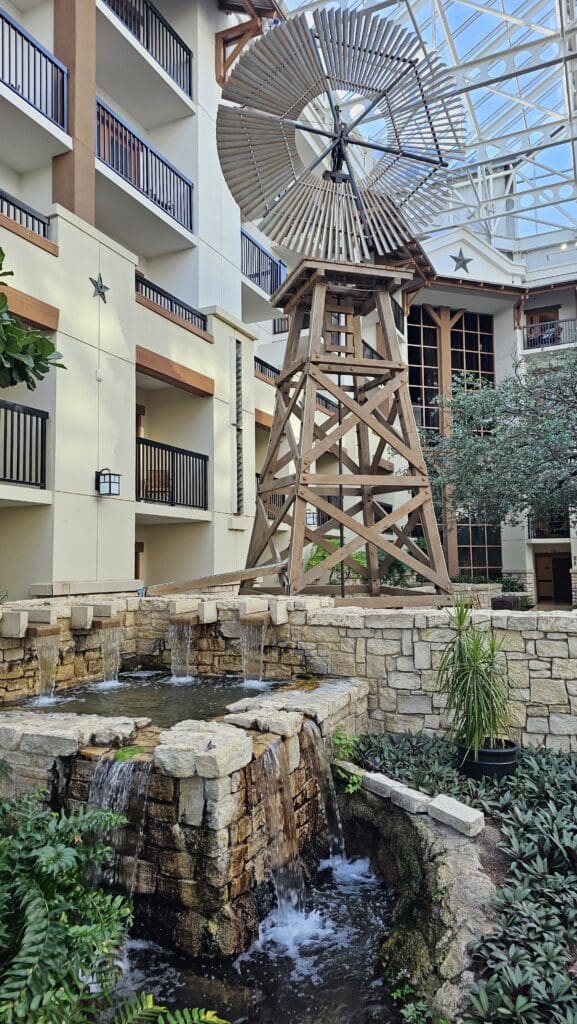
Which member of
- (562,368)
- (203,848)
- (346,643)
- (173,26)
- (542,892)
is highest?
(173,26)

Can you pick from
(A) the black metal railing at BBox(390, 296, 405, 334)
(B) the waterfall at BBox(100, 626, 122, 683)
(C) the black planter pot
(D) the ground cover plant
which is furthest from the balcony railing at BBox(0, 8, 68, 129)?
(A) the black metal railing at BBox(390, 296, 405, 334)

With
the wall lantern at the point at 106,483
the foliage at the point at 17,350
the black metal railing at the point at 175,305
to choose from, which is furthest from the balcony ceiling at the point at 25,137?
the wall lantern at the point at 106,483

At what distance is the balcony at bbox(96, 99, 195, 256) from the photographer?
35.4 feet

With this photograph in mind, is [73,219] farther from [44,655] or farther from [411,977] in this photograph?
[411,977]

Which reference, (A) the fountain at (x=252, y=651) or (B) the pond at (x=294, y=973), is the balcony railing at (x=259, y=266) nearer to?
(A) the fountain at (x=252, y=651)

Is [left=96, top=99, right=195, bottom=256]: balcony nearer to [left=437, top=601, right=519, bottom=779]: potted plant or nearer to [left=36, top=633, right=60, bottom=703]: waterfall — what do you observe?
[left=36, top=633, right=60, bottom=703]: waterfall

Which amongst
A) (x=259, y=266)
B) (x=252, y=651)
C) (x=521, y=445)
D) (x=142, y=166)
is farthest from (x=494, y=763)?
(x=259, y=266)

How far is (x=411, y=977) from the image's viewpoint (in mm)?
3406

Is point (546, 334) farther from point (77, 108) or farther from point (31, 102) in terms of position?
point (31, 102)

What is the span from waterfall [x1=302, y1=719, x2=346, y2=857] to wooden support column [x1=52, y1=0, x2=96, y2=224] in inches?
329

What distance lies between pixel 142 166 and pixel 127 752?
1101 cm

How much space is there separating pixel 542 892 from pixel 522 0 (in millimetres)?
20614

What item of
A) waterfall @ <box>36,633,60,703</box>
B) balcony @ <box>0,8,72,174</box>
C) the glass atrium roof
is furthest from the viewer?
the glass atrium roof

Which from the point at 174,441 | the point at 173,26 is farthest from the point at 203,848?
the point at 173,26
